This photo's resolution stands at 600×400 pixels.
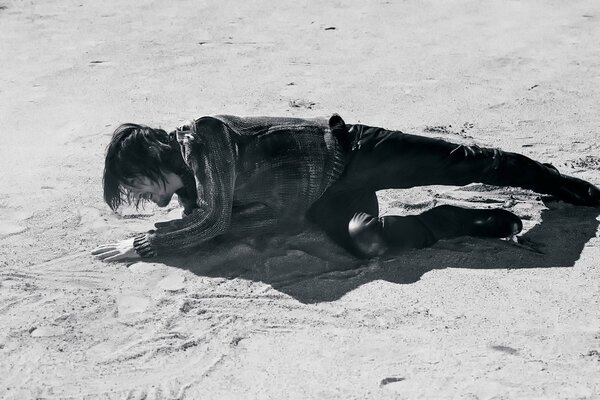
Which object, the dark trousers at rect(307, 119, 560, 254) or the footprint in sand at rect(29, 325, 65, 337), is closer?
the footprint in sand at rect(29, 325, 65, 337)

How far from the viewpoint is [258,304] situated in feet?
13.5

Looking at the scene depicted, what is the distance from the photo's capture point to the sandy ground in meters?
3.64

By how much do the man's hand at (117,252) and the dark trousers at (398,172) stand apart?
0.83m

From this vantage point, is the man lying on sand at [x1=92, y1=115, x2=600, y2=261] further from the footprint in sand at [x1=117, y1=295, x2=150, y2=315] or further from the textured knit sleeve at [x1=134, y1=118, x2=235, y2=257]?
the footprint in sand at [x1=117, y1=295, x2=150, y2=315]

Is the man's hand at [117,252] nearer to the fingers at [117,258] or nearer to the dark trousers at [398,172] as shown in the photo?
the fingers at [117,258]

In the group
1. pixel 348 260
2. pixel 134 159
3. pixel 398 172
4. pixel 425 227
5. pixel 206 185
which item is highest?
pixel 134 159

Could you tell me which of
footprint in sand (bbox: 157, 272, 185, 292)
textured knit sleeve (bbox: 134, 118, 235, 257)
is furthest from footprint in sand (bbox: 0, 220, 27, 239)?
footprint in sand (bbox: 157, 272, 185, 292)

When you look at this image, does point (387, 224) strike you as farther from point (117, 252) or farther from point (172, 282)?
point (117, 252)

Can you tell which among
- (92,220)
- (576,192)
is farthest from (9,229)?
(576,192)

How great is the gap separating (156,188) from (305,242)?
29.5 inches

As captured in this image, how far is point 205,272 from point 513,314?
1.35 m

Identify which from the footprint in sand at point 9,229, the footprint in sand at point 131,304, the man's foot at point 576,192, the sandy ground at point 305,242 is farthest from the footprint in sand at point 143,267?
the man's foot at point 576,192

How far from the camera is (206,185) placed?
4238mm

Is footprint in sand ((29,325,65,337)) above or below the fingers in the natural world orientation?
below
